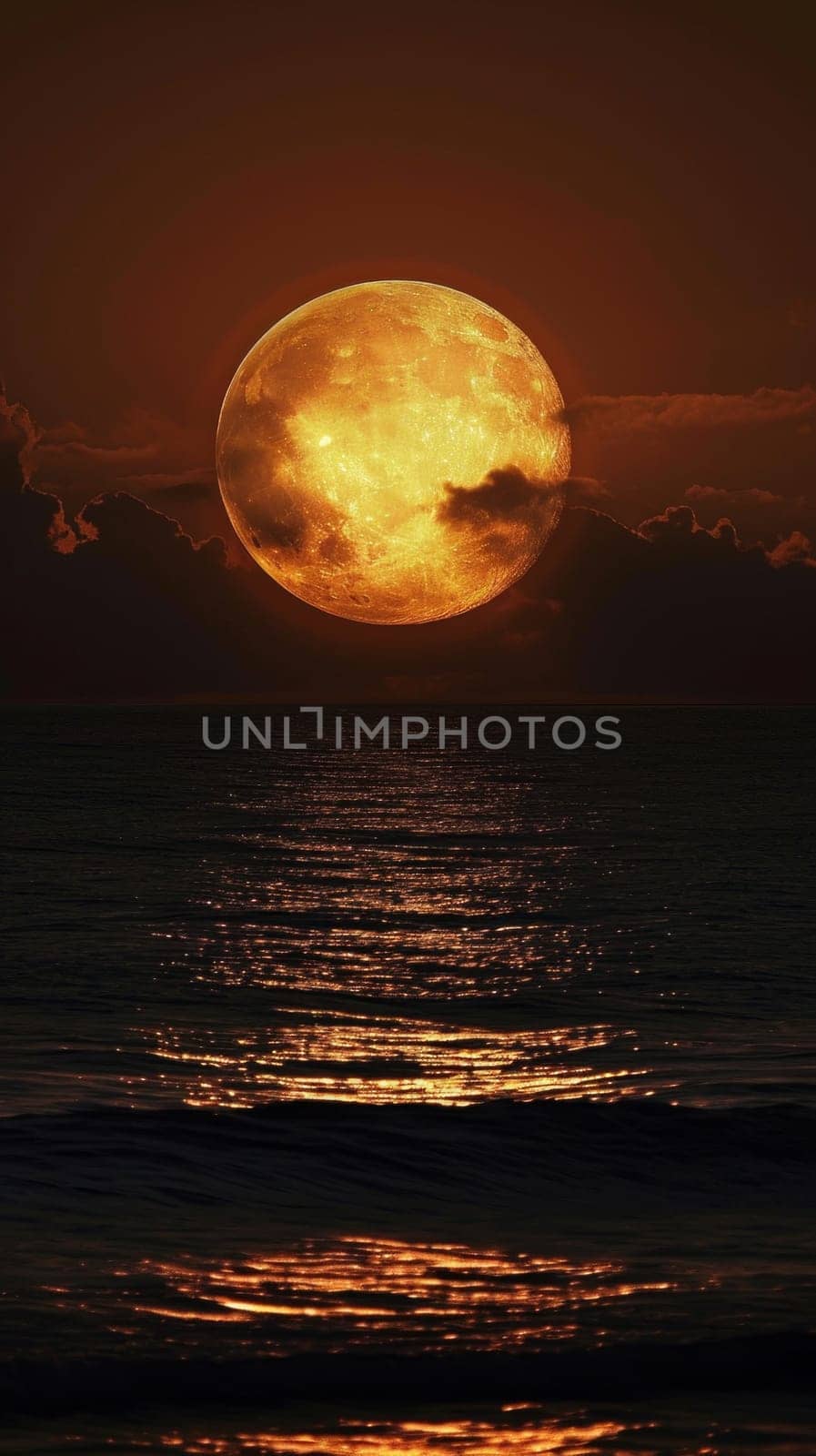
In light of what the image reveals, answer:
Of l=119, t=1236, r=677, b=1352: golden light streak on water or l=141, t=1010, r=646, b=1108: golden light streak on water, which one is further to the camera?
l=141, t=1010, r=646, b=1108: golden light streak on water

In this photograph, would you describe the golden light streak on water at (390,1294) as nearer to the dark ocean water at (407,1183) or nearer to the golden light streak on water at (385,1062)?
the dark ocean water at (407,1183)

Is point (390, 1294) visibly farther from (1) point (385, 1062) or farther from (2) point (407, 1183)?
(1) point (385, 1062)

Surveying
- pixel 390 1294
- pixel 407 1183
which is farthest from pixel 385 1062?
pixel 390 1294

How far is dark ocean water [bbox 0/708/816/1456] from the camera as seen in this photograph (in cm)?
1036

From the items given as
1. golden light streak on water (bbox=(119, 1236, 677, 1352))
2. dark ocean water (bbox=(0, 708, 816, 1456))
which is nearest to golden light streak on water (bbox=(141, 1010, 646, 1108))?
dark ocean water (bbox=(0, 708, 816, 1456))

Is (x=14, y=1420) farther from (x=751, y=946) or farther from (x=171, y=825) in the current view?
(x=171, y=825)

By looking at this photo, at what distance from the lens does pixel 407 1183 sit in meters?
15.4

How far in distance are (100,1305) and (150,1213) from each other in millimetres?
2606

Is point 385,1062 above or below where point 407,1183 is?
above

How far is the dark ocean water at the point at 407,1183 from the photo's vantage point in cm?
1036

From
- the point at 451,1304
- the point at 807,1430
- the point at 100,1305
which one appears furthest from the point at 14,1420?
the point at 807,1430

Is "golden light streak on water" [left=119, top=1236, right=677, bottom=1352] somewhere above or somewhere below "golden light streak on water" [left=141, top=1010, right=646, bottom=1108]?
below

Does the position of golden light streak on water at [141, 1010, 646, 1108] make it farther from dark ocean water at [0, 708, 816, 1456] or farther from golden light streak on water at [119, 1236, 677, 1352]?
golden light streak on water at [119, 1236, 677, 1352]

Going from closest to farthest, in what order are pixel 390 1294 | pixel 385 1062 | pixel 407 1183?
pixel 390 1294 < pixel 407 1183 < pixel 385 1062
